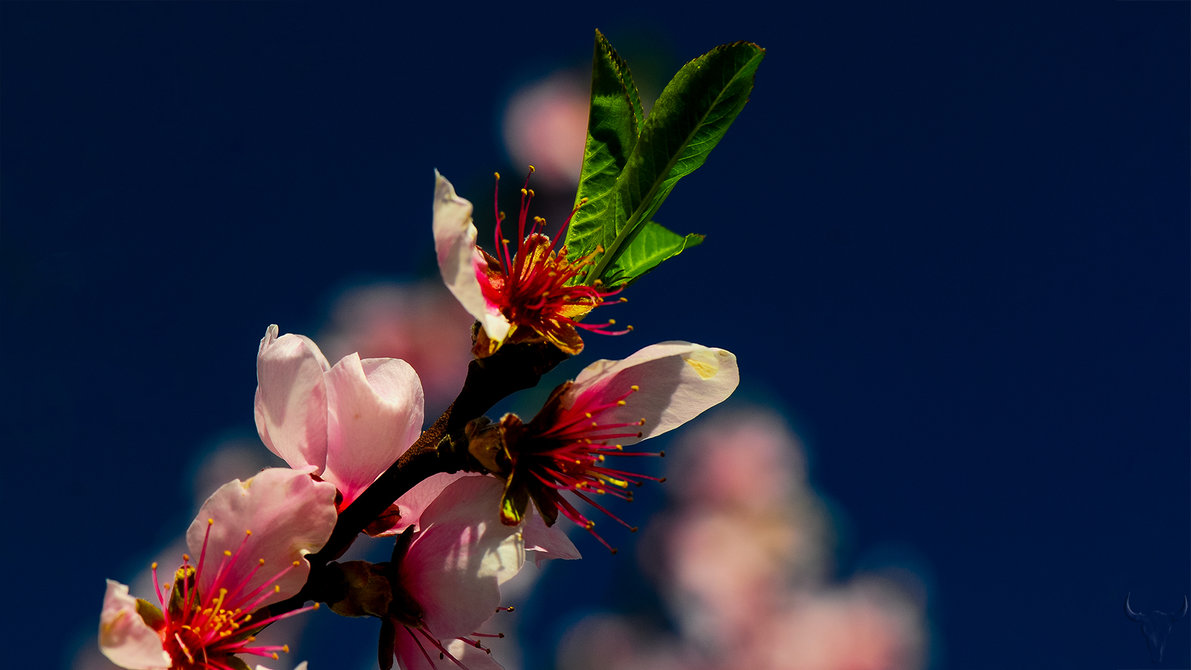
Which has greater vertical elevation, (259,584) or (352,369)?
(352,369)

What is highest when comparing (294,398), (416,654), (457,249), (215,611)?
(457,249)

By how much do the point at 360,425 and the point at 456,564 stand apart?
143mm

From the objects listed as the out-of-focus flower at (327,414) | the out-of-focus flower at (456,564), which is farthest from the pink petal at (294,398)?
the out-of-focus flower at (456,564)

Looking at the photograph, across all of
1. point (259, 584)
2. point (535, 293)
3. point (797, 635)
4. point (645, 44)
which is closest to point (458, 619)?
point (259, 584)

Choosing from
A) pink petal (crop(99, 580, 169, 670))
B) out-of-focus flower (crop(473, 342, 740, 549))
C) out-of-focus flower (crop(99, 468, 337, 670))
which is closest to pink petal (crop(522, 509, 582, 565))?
out-of-focus flower (crop(473, 342, 740, 549))

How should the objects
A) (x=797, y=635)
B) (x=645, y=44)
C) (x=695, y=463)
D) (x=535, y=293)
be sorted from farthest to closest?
1. (x=695, y=463)
2. (x=797, y=635)
3. (x=645, y=44)
4. (x=535, y=293)

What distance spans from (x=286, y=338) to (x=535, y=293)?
0.72 feet

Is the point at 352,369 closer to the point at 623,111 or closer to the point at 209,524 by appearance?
the point at 209,524

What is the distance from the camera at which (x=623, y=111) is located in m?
0.75

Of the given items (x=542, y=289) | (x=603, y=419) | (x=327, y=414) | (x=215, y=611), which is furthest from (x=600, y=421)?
(x=215, y=611)

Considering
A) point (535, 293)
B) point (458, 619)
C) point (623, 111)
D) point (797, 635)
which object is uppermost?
point (623, 111)

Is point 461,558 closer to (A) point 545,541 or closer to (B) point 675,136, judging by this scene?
(A) point 545,541

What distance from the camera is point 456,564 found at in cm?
69

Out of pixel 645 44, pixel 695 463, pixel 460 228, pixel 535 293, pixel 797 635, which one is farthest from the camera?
pixel 695 463
